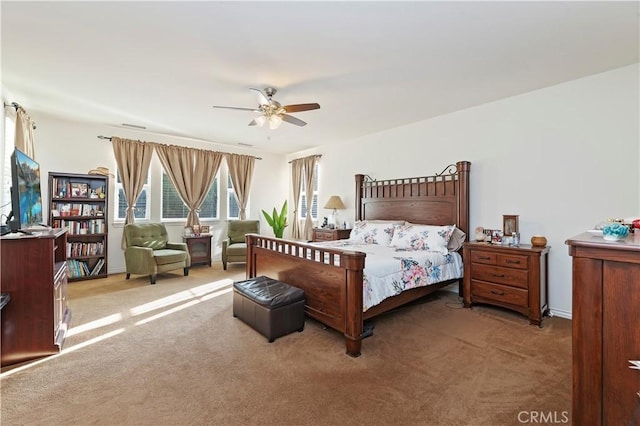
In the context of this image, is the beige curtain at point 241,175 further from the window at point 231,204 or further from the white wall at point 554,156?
the white wall at point 554,156

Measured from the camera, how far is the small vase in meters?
3.15

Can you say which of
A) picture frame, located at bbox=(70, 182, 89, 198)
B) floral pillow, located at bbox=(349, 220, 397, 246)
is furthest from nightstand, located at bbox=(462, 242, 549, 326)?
picture frame, located at bbox=(70, 182, 89, 198)

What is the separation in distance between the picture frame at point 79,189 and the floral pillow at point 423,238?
5.06 metres

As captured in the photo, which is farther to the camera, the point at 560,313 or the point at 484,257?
the point at 484,257

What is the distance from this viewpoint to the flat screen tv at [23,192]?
7.29 feet

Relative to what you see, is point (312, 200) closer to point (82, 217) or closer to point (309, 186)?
point (309, 186)

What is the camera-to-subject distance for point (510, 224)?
3.48 m

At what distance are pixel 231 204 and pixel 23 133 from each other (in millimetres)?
3453

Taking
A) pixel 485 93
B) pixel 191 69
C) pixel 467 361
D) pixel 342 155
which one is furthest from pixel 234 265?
pixel 485 93

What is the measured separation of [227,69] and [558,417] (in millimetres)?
3739

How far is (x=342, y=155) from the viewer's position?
5.91 metres

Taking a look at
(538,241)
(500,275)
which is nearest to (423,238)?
(500,275)

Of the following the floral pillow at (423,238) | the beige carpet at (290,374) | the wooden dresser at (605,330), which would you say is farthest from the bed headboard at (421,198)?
the wooden dresser at (605,330)

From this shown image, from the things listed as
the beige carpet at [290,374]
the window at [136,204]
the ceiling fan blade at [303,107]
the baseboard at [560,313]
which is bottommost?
the beige carpet at [290,374]
